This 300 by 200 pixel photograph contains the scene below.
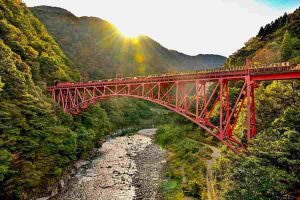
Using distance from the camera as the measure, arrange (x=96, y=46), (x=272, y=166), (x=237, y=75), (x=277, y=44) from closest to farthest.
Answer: (x=272, y=166) < (x=237, y=75) < (x=277, y=44) < (x=96, y=46)

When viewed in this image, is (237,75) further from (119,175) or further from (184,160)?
(119,175)

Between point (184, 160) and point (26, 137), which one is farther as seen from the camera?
point (184, 160)

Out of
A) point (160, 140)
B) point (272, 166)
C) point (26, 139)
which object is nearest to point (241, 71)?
point (272, 166)

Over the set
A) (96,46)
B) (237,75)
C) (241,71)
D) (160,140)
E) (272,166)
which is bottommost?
(160,140)

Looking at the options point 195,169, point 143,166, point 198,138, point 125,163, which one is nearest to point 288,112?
point 195,169

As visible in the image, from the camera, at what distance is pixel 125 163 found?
3853cm

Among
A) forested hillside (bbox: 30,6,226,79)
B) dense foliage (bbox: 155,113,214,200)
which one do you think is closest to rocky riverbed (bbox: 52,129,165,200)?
dense foliage (bbox: 155,113,214,200)

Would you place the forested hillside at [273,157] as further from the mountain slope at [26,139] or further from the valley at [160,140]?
the mountain slope at [26,139]

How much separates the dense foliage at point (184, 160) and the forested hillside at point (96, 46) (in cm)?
5548

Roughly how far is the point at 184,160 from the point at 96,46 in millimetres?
119842

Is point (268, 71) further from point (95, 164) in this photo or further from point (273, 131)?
point (95, 164)

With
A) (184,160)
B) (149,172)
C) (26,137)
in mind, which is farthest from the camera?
(184,160)

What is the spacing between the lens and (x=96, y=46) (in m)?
144

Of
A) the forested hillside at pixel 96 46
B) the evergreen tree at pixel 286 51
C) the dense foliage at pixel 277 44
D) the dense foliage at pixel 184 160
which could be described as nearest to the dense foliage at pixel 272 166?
the dense foliage at pixel 184 160
